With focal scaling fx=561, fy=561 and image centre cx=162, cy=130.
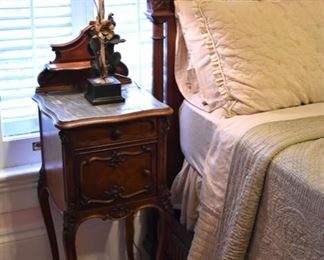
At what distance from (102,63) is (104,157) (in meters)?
0.32

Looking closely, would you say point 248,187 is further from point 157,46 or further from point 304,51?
point 157,46

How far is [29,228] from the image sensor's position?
6.93 feet

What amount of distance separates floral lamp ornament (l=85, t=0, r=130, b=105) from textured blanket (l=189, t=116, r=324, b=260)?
434 millimetres

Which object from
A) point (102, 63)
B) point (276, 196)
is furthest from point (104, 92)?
point (276, 196)

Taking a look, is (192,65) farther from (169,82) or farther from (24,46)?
(24,46)

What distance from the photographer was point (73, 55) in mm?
1908

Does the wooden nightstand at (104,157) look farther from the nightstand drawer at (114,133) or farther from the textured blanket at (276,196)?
the textured blanket at (276,196)

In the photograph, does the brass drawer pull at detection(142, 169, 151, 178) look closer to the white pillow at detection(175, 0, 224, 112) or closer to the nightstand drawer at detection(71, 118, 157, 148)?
the nightstand drawer at detection(71, 118, 157, 148)

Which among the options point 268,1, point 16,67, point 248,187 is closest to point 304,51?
point 268,1

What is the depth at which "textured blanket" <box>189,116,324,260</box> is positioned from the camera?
52.9 inches

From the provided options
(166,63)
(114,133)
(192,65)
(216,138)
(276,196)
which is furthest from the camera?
(166,63)

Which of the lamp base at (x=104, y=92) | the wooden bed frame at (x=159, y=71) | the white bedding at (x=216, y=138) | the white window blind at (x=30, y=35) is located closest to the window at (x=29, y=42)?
the white window blind at (x=30, y=35)

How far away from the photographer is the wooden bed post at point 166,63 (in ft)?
6.53

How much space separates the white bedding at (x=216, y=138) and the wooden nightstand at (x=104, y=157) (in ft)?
0.49
